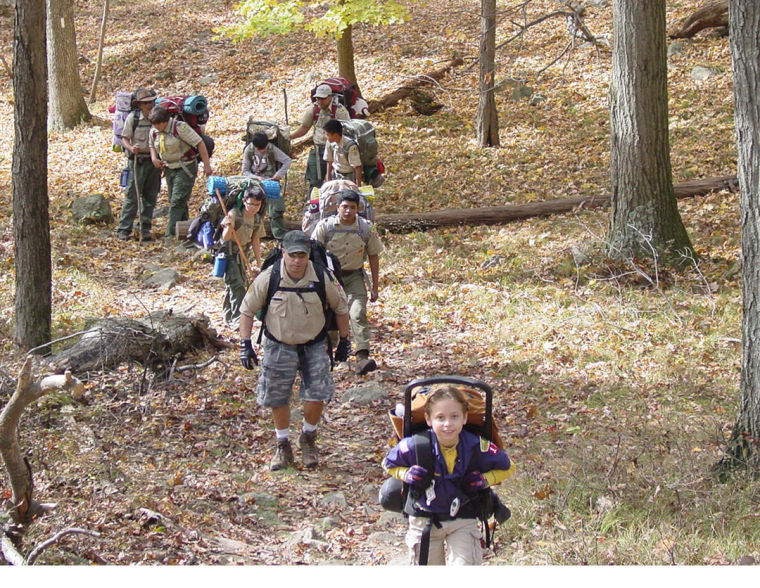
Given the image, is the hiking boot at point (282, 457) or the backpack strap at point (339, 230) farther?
the backpack strap at point (339, 230)

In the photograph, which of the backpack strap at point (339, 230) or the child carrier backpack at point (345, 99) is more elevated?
the child carrier backpack at point (345, 99)

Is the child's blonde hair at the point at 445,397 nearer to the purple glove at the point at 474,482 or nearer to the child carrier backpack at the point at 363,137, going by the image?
the purple glove at the point at 474,482

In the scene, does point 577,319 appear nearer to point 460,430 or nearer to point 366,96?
Answer: point 460,430

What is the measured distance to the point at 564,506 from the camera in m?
5.37

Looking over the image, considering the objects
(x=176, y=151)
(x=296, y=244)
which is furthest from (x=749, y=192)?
(x=176, y=151)

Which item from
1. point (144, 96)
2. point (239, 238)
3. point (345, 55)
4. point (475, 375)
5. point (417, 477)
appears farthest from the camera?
point (345, 55)

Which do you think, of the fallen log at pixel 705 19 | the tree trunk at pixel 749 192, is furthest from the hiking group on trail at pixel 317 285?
the fallen log at pixel 705 19

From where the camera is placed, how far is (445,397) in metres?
4.07

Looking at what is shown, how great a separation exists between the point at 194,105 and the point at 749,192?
9062mm

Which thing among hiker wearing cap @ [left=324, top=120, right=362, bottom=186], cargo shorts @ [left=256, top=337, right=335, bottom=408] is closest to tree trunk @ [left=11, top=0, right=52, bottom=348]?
cargo shorts @ [left=256, top=337, right=335, bottom=408]

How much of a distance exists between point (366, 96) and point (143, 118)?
780 centimetres

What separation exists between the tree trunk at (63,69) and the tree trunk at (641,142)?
13.8 meters

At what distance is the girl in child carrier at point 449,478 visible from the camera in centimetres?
406

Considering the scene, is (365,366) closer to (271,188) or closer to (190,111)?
(271,188)
